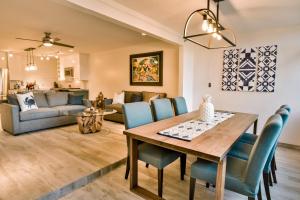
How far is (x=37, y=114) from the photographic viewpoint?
166 inches

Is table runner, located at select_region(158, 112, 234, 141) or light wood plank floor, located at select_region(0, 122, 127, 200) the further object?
light wood plank floor, located at select_region(0, 122, 127, 200)

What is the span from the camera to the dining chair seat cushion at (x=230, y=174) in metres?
1.53

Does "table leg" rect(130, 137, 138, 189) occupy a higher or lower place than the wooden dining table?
lower

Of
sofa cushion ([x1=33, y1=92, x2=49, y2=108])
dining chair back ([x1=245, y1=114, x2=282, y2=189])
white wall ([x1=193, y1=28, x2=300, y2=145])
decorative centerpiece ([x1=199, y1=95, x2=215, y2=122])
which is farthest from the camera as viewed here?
sofa cushion ([x1=33, y1=92, x2=49, y2=108])

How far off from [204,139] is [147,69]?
409cm

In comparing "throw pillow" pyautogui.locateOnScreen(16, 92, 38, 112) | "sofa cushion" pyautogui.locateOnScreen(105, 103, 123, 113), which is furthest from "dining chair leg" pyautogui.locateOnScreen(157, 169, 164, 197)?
"throw pillow" pyautogui.locateOnScreen(16, 92, 38, 112)

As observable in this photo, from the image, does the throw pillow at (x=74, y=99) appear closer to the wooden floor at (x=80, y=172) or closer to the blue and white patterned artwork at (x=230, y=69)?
the wooden floor at (x=80, y=172)

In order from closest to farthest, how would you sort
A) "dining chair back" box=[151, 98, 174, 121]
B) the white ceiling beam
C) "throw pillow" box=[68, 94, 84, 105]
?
the white ceiling beam
"dining chair back" box=[151, 98, 174, 121]
"throw pillow" box=[68, 94, 84, 105]

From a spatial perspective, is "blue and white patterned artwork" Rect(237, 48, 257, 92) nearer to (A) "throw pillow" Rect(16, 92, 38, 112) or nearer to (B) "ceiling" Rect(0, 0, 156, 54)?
(B) "ceiling" Rect(0, 0, 156, 54)

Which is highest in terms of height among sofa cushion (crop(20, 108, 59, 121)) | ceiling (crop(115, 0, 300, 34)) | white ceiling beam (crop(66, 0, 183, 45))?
ceiling (crop(115, 0, 300, 34))

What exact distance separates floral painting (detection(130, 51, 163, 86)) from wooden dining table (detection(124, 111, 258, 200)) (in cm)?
311

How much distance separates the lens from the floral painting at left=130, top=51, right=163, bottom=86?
5.33 metres

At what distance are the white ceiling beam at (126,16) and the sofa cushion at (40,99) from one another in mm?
3425

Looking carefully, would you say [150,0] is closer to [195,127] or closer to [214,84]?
[195,127]
